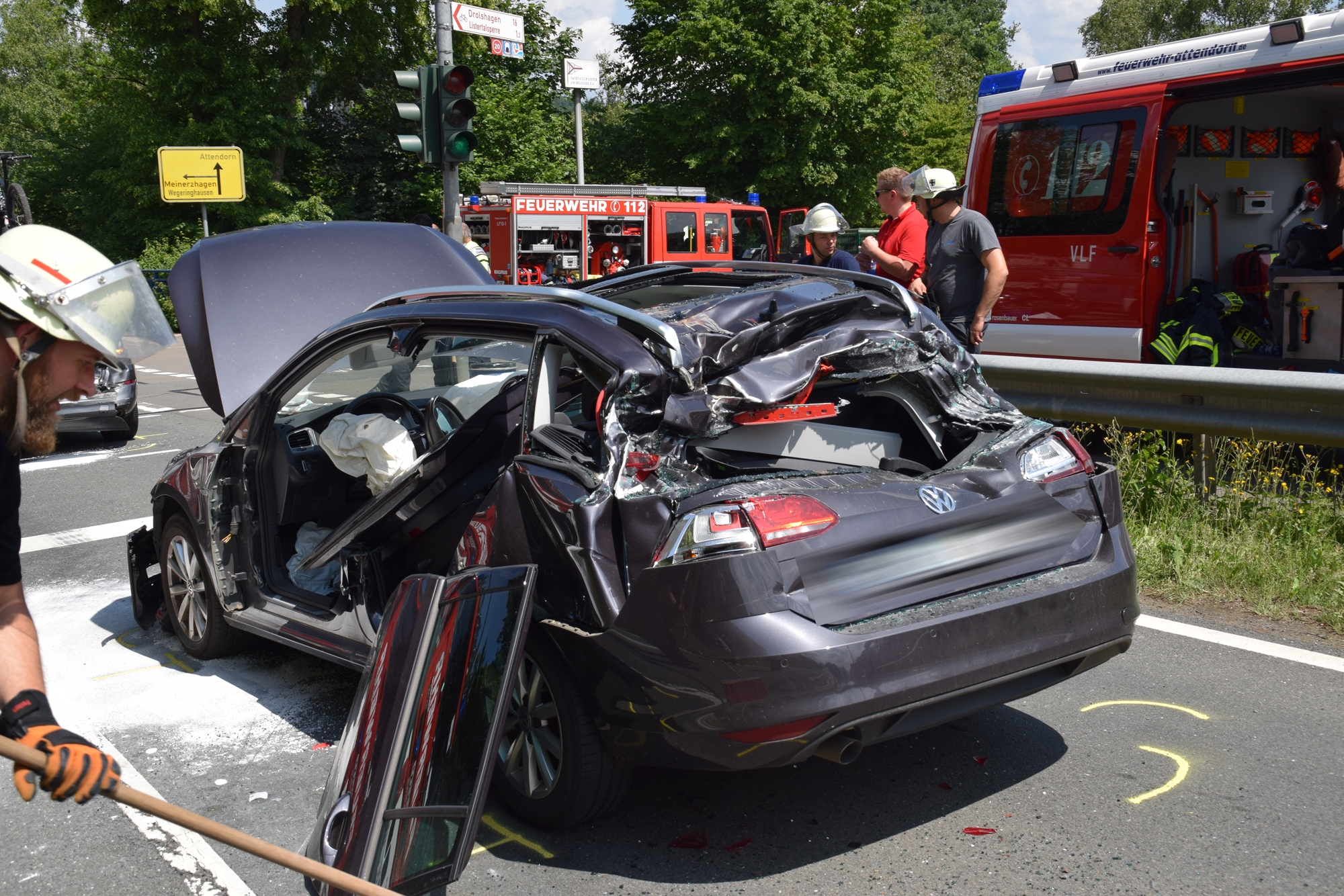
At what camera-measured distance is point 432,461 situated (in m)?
3.69

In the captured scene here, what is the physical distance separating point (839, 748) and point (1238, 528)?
11.8 ft

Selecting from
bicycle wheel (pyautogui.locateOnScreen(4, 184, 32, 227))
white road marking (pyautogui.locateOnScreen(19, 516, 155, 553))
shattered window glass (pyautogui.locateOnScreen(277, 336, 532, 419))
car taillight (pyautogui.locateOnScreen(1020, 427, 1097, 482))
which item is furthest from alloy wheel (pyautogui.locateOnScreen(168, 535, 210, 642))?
bicycle wheel (pyautogui.locateOnScreen(4, 184, 32, 227))

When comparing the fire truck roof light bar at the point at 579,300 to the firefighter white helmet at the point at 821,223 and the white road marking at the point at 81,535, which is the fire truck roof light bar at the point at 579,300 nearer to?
the white road marking at the point at 81,535

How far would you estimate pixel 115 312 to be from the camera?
2316 millimetres

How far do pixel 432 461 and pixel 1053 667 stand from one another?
2.01 meters

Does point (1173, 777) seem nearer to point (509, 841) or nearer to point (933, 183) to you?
point (509, 841)

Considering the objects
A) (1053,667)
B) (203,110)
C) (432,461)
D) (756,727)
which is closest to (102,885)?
(432,461)

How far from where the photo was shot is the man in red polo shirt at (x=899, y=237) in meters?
7.42

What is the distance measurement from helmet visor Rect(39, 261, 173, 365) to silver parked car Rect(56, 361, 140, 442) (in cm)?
806

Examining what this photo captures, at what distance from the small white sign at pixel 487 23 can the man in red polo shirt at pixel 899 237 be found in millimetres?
5991

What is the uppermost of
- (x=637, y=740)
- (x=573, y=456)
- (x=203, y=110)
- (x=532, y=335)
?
(x=203, y=110)

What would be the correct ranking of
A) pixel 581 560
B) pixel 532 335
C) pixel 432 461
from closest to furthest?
pixel 581 560
pixel 532 335
pixel 432 461

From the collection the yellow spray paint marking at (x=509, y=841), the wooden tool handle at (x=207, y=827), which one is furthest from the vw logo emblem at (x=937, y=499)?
the wooden tool handle at (x=207, y=827)

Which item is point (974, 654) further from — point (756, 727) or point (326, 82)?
point (326, 82)
